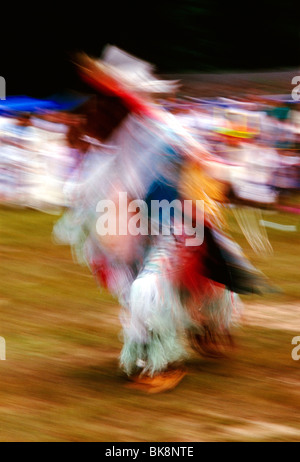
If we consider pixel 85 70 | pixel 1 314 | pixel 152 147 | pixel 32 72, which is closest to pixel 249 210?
pixel 152 147

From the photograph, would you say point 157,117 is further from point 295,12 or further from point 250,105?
point 295,12

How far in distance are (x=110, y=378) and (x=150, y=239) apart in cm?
77

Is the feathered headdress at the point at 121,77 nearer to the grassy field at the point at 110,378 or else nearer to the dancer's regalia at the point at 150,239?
the dancer's regalia at the point at 150,239

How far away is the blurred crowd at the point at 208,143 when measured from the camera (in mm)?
9695

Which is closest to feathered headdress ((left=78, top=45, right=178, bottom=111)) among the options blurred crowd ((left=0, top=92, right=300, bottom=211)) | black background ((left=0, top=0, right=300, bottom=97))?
blurred crowd ((left=0, top=92, right=300, bottom=211))

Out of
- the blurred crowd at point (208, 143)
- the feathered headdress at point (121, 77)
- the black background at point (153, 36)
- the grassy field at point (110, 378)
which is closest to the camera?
the grassy field at point (110, 378)

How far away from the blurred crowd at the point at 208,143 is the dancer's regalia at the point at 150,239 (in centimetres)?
474

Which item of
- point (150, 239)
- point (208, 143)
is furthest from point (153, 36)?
point (150, 239)

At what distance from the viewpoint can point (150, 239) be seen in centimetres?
435

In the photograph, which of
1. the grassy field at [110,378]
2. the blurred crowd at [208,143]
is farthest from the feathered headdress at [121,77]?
the blurred crowd at [208,143]

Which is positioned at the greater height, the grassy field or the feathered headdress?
the feathered headdress

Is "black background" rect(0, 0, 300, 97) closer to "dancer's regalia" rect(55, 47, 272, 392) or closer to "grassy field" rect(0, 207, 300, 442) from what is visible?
"grassy field" rect(0, 207, 300, 442)

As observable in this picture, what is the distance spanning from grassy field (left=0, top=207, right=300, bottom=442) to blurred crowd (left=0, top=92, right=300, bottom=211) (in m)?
2.87

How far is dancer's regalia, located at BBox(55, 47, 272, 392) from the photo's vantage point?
4.25 meters
